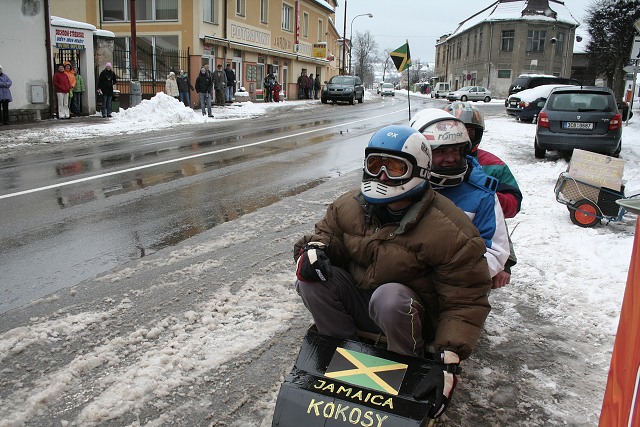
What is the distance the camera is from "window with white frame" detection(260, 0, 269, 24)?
37.1 m

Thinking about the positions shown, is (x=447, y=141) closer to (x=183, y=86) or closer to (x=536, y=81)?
(x=183, y=86)

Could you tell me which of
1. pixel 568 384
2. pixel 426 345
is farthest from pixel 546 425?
pixel 426 345

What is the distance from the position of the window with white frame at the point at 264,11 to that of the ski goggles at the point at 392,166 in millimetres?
36681

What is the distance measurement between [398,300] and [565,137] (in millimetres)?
10861

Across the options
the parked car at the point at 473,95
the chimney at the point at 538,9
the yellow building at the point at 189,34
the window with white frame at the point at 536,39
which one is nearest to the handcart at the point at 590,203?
the yellow building at the point at 189,34

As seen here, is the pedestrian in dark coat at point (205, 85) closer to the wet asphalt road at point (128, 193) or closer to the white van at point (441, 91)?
the wet asphalt road at point (128, 193)

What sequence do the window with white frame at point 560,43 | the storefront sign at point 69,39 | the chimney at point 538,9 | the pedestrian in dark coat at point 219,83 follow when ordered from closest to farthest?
the storefront sign at point 69,39, the pedestrian in dark coat at point 219,83, the chimney at point 538,9, the window with white frame at point 560,43

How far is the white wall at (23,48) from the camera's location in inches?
674

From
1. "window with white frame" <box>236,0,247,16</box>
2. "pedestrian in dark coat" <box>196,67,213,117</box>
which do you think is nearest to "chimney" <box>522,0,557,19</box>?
"window with white frame" <box>236,0,247,16</box>

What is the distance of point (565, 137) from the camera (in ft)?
39.8

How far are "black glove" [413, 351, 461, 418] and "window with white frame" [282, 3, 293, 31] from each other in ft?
136

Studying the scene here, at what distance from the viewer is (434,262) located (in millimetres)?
2715

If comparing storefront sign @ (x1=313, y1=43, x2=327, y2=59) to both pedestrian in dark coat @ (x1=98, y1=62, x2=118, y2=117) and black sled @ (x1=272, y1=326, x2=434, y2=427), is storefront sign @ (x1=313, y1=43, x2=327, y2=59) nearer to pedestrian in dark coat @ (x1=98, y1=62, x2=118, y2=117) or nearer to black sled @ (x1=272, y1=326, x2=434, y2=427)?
pedestrian in dark coat @ (x1=98, y1=62, x2=118, y2=117)

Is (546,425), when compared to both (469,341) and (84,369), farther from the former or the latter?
(84,369)
